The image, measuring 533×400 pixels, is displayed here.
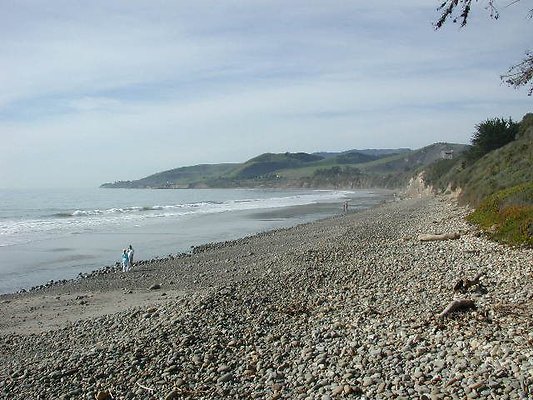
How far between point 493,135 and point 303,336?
4135 cm

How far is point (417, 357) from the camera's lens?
22.4 ft

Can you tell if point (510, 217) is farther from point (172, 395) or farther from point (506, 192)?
point (172, 395)

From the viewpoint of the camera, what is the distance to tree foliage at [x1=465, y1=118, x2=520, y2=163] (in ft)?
143

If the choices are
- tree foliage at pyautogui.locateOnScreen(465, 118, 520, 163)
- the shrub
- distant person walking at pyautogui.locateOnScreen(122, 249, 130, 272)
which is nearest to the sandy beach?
the shrub

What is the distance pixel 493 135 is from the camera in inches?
1741

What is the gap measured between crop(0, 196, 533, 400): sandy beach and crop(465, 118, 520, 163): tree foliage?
106 feet

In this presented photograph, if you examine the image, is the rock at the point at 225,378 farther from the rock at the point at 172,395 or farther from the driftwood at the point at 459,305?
the driftwood at the point at 459,305

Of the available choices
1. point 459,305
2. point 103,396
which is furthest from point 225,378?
point 459,305

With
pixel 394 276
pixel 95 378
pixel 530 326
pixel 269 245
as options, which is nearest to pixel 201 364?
pixel 95 378

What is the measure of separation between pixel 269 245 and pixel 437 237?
29.8ft

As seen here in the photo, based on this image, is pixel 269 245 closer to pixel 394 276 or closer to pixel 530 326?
pixel 394 276

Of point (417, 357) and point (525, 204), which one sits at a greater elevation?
point (525, 204)

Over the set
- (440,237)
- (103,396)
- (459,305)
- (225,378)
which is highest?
(440,237)

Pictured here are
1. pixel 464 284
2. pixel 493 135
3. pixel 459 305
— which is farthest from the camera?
pixel 493 135
